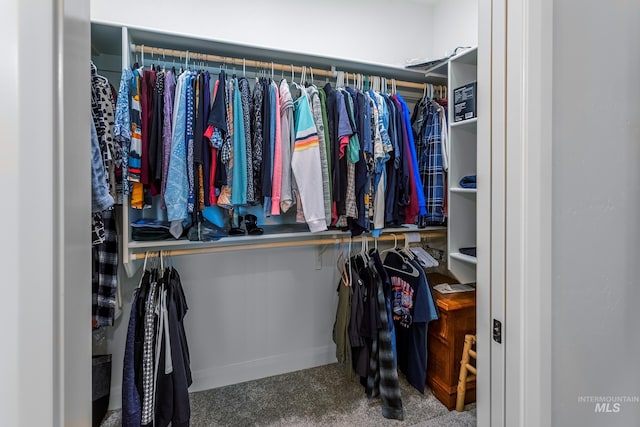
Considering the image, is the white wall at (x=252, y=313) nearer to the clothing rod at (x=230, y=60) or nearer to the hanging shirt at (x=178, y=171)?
the hanging shirt at (x=178, y=171)

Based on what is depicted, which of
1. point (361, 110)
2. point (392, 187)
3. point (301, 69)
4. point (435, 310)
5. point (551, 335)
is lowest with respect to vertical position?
point (435, 310)

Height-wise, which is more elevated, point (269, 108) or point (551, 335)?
point (269, 108)

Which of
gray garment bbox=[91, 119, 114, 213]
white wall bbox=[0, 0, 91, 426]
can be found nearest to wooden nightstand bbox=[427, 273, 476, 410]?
gray garment bbox=[91, 119, 114, 213]

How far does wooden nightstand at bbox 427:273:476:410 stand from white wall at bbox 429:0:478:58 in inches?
65.4

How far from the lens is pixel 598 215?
33.5 inches

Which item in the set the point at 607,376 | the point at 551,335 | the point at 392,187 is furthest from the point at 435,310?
Result: the point at 551,335

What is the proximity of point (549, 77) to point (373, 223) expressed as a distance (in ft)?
4.17

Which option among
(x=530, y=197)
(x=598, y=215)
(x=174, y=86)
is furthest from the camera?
(x=174, y=86)

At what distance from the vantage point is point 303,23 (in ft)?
7.16

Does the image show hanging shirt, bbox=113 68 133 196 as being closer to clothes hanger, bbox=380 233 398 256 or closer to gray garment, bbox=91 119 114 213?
gray garment, bbox=91 119 114 213

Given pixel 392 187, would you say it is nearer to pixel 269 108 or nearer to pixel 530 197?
pixel 269 108

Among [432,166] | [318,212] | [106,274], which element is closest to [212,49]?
[318,212]

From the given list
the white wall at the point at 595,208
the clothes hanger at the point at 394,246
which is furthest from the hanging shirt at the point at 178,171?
the white wall at the point at 595,208

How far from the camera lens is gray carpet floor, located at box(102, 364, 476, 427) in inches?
70.4
